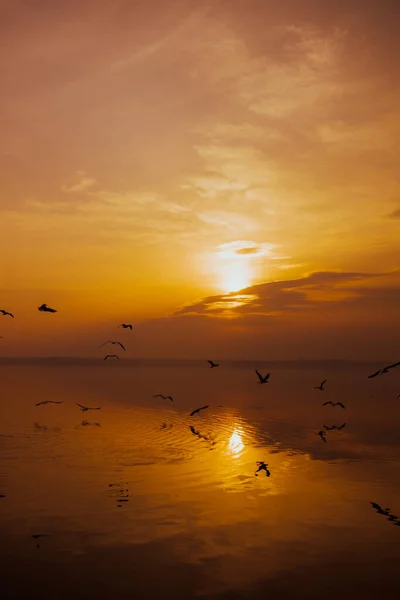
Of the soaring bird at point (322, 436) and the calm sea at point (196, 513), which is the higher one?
the calm sea at point (196, 513)

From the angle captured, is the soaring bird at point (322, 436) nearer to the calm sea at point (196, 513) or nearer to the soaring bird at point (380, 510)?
the calm sea at point (196, 513)

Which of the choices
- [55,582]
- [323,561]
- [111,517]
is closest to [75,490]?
[111,517]

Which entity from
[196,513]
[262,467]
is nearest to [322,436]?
[262,467]

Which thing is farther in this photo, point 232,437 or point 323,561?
point 232,437

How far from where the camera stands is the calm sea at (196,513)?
19.9m

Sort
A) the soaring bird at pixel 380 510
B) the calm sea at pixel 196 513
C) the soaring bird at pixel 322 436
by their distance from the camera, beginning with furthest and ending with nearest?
the soaring bird at pixel 322 436 → the soaring bird at pixel 380 510 → the calm sea at pixel 196 513

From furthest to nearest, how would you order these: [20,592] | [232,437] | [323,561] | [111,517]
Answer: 1. [232,437]
2. [111,517]
3. [323,561]
4. [20,592]

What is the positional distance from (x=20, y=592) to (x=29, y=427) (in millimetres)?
35235

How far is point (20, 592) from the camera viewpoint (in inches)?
732

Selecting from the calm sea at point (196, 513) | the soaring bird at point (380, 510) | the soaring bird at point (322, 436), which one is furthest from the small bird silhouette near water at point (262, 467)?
the soaring bird at point (322, 436)

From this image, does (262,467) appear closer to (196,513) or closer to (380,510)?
(380,510)

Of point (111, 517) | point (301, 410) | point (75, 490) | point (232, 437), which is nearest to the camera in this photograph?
point (111, 517)

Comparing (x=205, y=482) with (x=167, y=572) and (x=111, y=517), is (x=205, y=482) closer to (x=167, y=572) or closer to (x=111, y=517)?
(x=111, y=517)

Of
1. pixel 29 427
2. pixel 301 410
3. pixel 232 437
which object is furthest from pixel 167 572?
pixel 301 410
